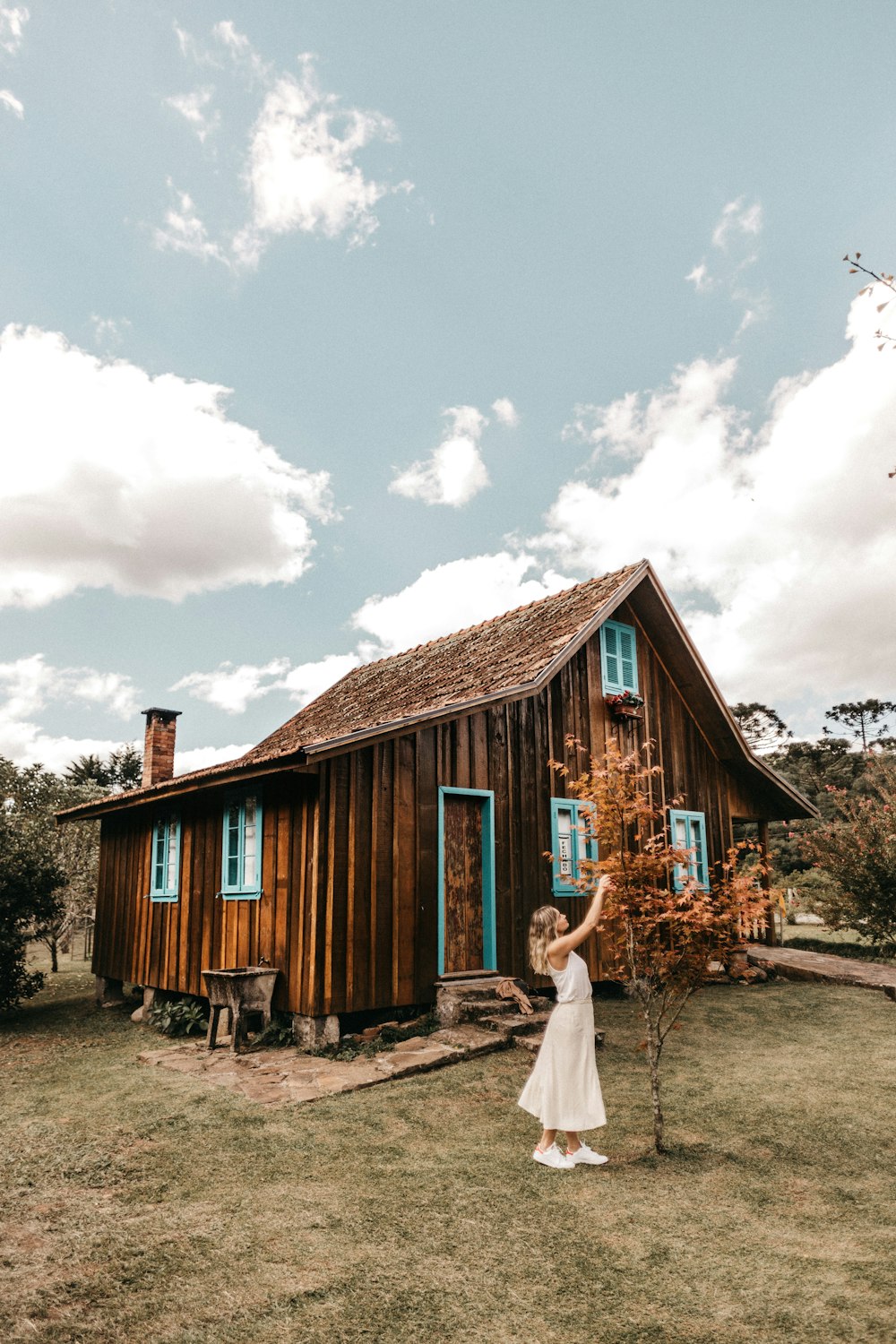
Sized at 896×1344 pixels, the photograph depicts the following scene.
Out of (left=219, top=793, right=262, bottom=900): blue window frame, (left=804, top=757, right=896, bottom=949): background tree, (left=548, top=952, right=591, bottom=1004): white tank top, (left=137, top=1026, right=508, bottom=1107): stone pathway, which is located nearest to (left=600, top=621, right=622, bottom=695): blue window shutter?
(left=804, top=757, right=896, bottom=949): background tree

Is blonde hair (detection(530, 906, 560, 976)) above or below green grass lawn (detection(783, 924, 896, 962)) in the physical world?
above

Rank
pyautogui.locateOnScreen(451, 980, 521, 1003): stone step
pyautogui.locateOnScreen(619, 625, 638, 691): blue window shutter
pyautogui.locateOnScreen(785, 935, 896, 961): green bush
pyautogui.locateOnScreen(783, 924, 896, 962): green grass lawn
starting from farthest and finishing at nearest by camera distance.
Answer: pyautogui.locateOnScreen(783, 924, 896, 962): green grass lawn, pyautogui.locateOnScreen(785, 935, 896, 961): green bush, pyautogui.locateOnScreen(619, 625, 638, 691): blue window shutter, pyautogui.locateOnScreen(451, 980, 521, 1003): stone step

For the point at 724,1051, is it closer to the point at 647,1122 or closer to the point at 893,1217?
the point at 647,1122

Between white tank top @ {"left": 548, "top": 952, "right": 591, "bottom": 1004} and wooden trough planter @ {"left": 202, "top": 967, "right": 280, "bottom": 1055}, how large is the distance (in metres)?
4.63

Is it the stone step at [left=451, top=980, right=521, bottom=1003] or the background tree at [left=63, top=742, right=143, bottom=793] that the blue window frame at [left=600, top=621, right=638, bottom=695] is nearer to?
the stone step at [left=451, top=980, right=521, bottom=1003]

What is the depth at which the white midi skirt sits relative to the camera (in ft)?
17.6

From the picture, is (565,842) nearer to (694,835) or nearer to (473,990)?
(473,990)

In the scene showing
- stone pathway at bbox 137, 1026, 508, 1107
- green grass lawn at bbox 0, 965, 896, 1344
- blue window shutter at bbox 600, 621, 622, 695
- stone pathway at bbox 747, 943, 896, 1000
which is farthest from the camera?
blue window shutter at bbox 600, 621, 622, 695

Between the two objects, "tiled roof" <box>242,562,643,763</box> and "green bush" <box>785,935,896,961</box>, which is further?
"green bush" <box>785,935,896,961</box>

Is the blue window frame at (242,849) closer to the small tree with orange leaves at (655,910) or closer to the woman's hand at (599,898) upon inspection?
the small tree with orange leaves at (655,910)

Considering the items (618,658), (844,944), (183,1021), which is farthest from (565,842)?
(844,944)

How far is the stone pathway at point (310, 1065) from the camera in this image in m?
7.32

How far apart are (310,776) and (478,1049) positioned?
324 cm

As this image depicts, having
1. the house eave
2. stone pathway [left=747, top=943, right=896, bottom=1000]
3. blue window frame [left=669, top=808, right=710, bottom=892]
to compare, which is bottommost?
stone pathway [left=747, top=943, right=896, bottom=1000]
